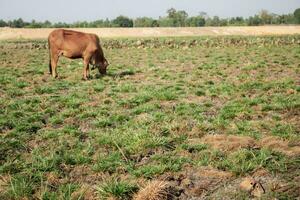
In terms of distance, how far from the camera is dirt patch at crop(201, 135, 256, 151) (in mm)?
7041

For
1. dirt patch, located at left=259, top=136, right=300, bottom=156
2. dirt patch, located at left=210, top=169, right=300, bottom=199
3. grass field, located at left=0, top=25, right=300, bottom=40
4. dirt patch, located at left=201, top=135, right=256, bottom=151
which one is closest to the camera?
dirt patch, located at left=210, top=169, right=300, bottom=199

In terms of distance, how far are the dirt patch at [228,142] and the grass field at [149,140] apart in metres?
0.02

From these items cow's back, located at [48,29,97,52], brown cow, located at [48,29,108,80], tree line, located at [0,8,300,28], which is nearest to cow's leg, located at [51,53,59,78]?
brown cow, located at [48,29,108,80]

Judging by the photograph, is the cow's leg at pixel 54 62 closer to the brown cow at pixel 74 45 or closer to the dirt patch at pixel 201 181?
the brown cow at pixel 74 45

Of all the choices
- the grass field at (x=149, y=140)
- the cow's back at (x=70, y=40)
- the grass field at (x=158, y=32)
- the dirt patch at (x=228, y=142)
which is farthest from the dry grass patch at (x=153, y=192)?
the grass field at (x=158, y=32)

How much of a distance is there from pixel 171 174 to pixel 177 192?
0.59m

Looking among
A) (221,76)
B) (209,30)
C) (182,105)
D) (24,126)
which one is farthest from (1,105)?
(209,30)

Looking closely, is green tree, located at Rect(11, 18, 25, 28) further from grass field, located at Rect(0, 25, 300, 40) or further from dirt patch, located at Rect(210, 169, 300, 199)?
dirt patch, located at Rect(210, 169, 300, 199)

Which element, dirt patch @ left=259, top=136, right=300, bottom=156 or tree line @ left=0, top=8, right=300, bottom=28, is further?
tree line @ left=0, top=8, right=300, bottom=28

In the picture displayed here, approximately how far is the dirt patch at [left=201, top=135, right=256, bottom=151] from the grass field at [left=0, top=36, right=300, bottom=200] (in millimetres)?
21

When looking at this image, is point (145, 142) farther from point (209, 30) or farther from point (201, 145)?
point (209, 30)

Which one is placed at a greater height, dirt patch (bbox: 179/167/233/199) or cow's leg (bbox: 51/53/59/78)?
cow's leg (bbox: 51/53/59/78)

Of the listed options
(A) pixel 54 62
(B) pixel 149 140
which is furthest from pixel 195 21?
(B) pixel 149 140

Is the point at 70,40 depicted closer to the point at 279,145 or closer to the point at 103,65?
the point at 103,65
